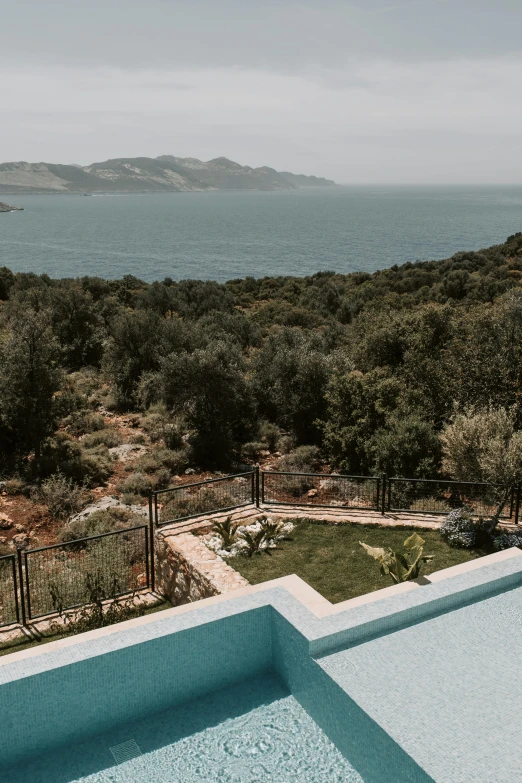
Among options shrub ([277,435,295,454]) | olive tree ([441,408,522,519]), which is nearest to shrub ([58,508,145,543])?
olive tree ([441,408,522,519])

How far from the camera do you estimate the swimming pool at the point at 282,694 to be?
627cm

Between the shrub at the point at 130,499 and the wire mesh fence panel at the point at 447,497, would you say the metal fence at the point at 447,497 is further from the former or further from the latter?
the shrub at the point at 130,499

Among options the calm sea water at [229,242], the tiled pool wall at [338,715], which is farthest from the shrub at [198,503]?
the calm sea water at [229,242]

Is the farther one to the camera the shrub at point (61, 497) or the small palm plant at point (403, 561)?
the shrub at point (61, 497)

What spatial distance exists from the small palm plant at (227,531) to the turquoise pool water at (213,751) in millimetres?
3957

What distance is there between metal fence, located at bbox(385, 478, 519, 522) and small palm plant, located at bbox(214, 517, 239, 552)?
3308 mm

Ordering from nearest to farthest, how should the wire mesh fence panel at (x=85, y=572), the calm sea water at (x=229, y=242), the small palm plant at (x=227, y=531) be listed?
the wire mesh fence panel at (x=85, y=572), the small palm plant at (x=227, y=531), the calm sea water at (x=229, y=242)

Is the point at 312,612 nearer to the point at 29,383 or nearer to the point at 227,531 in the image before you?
the point at 227,531

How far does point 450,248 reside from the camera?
346ft

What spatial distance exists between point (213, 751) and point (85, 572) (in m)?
5.34

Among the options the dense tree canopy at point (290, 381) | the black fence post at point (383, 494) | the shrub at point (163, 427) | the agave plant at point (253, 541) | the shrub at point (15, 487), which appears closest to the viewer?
the agave plant at point (253, 541)

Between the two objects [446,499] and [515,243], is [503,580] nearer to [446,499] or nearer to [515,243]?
[446,499]

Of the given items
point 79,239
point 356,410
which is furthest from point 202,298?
point 79,239

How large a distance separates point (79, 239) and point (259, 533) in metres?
122
